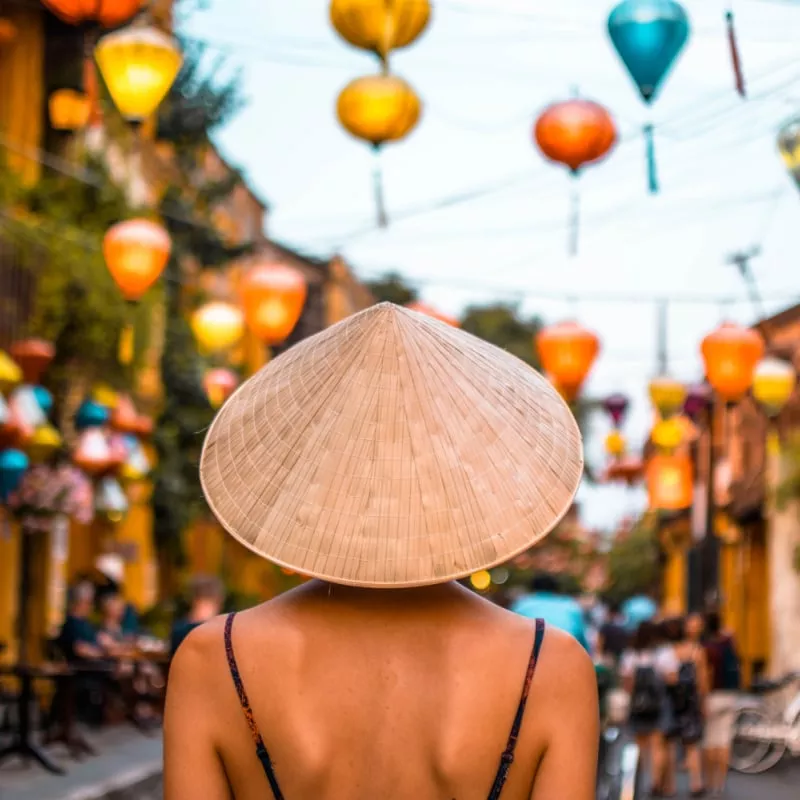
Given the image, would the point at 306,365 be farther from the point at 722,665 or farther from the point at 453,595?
the point at 722,665

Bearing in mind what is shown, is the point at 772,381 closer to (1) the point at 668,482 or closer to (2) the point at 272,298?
(2) the point at 272,298

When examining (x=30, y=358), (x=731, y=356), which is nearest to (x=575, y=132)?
(x=731, y=356)

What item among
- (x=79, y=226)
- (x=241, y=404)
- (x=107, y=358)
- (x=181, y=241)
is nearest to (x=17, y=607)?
(x=107, y=358)

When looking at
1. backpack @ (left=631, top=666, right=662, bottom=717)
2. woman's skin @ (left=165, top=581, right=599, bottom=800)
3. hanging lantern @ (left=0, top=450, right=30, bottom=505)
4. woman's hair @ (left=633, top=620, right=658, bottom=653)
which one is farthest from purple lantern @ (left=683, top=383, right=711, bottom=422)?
woman's skin @ (left=165, top=581, right=599, bottom=800)

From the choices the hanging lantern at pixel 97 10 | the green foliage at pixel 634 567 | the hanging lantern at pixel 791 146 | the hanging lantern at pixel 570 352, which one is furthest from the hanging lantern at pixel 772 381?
the green foliage at pixel 634 567

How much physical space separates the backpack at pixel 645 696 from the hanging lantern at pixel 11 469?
20.2 feet

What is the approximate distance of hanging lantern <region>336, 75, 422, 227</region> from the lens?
9680mm

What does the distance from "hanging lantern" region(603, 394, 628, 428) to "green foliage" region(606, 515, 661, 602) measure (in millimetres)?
33803

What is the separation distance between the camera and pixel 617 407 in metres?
25.5

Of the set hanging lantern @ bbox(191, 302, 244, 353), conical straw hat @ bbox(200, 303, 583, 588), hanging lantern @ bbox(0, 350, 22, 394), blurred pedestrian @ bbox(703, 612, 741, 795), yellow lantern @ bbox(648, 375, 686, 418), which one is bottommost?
blurred pedestrian @ bbox(703, 612, 741, 795)

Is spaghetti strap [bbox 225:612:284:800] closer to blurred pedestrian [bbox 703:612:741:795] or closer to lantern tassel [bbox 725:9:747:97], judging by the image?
lantern tassel [bbox 725:9:747:97]

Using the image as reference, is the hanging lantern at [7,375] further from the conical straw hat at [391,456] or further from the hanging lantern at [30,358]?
the conical straw hat at [391,456]

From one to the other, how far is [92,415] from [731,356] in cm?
770

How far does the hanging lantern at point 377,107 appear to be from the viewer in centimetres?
968
